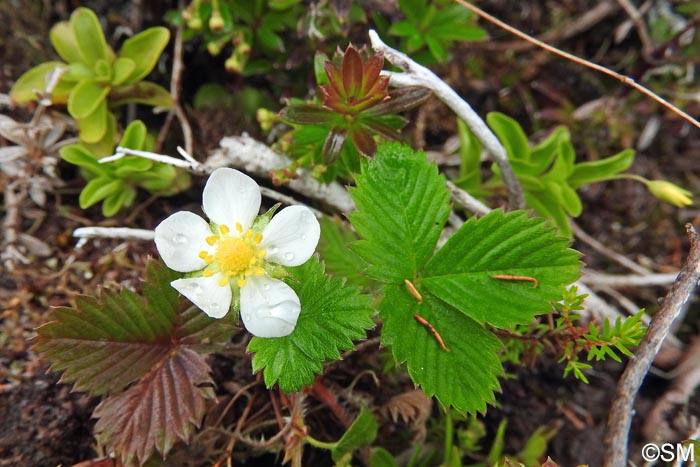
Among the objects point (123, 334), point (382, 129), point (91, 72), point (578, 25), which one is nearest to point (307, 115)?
point (382, 129)

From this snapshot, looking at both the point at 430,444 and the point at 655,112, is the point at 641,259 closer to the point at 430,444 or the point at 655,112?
the point at 655,112

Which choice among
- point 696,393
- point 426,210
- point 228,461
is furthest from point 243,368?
point 696,393

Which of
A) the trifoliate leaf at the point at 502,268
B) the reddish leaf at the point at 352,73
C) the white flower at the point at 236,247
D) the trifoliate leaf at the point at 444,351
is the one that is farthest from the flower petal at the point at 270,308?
the reddish leaf at the point at 352,73

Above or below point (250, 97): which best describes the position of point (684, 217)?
above

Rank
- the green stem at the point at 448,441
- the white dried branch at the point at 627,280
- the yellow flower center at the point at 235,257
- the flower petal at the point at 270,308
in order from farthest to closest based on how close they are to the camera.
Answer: the white dried branch at the point at 627,280 → the green stem at the point at 448,441 → the yellow flower center at the point at 235,257 → the flower petal at the point at 270,308

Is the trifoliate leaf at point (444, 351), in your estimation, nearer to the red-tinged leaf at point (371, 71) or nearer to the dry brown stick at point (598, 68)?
the red-tinged leaf at point (371, 71)

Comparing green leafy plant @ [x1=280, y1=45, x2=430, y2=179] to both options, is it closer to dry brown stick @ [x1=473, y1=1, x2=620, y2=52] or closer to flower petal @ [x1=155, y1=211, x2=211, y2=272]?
flower petal @ [x1=155, y1=211, x2=211, y2=272]

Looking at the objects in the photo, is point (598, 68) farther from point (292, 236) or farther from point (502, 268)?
point (292, 236)

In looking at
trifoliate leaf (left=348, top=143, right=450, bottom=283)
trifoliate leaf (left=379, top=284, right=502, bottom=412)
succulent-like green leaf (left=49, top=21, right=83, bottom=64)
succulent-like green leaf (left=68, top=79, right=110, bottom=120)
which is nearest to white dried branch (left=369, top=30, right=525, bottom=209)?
trifoliate leaf (left=348, top=143, right=450, bottom=283)
